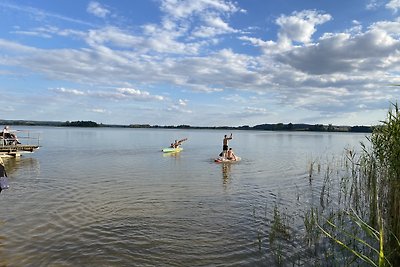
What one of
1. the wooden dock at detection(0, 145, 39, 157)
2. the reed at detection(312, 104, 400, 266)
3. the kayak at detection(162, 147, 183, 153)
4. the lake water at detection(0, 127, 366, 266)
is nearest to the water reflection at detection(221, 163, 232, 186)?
the lake water at detection(0, 127, 366, 266)

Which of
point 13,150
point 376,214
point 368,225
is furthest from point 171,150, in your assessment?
point 368,225

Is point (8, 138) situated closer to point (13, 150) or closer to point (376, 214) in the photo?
point (13, 150)

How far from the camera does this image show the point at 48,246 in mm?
7613

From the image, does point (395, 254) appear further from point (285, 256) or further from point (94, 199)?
point (94, 199)

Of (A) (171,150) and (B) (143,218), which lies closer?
(B) (143,218)

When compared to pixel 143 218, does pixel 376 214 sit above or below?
above

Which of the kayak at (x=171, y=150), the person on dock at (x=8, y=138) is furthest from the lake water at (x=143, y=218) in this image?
the kayak at (x=171, y=150)

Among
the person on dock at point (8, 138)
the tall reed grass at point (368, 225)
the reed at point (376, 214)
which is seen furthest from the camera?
the person on dock at point (8, 138)

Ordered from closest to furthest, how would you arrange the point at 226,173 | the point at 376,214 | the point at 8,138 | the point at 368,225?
the point at 368,225 < the point at 376,214 < the point at 226,173 < the point at 8,138

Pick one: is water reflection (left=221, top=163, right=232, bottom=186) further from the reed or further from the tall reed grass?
the tall reed grass

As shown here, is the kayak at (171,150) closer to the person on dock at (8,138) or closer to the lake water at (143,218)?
the person on dock at (8,138)

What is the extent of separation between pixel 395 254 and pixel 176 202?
7.79 metres

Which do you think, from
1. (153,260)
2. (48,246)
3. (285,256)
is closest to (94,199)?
(48,246)

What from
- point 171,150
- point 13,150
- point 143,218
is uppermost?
point 13,150
